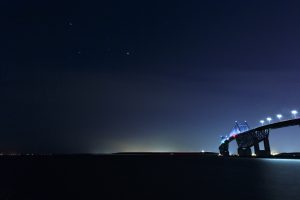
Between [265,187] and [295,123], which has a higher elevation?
[295,123]

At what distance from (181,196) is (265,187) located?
18845mm

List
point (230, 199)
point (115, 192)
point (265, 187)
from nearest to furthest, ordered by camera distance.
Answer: point (230, 199) < point (115, 192) < point (265, 187)

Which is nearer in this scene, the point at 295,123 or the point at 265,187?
the point at 265,187

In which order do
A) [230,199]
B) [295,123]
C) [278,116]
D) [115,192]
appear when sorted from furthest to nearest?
[278,116], [295,123], [115,192], [230,199]

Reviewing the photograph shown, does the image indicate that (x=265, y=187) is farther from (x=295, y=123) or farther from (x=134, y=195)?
(x=295, y=123)

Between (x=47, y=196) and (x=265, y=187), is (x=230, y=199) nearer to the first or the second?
(x=265, y=187)

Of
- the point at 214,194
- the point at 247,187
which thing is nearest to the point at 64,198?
the point at 214,194

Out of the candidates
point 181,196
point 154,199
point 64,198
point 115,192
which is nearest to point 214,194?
point 181,196

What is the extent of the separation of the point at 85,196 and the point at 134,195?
262 inches

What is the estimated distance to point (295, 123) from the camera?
543 feet

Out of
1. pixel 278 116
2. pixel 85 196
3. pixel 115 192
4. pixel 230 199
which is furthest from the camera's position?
pixel 278 116

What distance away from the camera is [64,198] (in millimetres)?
56312

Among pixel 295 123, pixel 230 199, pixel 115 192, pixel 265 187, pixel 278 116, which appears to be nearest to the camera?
pixel 230 199

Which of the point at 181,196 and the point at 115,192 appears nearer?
the point at 181,196
